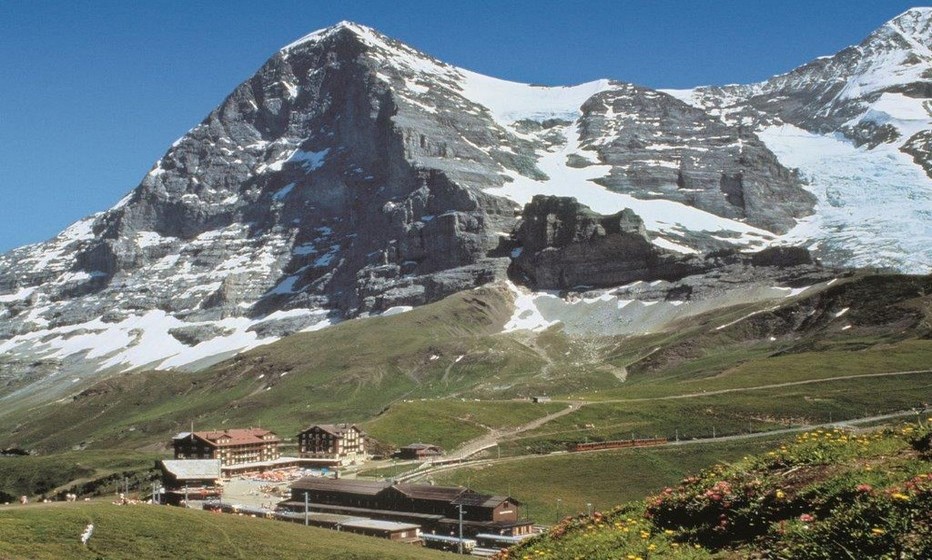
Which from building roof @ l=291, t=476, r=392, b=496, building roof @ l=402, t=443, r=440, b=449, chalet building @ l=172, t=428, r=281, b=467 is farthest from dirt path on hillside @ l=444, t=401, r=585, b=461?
chalet building @ l=172, t=428, r=281, b=467

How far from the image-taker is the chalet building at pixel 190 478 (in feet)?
397

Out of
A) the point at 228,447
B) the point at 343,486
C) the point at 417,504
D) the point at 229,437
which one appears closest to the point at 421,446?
the point at 228,447

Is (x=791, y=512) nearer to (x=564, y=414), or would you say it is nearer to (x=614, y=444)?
(x=614, y=444)

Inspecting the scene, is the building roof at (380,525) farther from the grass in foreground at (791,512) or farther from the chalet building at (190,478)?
the grass in foreground at (791,512)

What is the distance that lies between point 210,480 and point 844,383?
354 ft

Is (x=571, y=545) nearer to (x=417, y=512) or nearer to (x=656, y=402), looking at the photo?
(x=417, y=512)

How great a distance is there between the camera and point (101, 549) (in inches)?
1978

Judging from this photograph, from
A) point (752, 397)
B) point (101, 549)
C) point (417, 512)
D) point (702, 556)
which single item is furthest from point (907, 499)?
point (752, 397)

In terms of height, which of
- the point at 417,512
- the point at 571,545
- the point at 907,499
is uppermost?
the point at 907,499

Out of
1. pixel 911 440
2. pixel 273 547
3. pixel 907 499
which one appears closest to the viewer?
pixel 907 499

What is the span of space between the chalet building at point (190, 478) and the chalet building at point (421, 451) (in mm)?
30047

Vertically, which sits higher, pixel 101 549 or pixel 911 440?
pixel 911 440

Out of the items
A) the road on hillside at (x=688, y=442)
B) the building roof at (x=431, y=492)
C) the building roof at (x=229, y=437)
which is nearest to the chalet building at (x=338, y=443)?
the building roof at (x=229, y=437)

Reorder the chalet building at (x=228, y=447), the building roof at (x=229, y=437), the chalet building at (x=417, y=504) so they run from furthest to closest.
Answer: the building roof at (x=229, y=437)
the chalet building at (x=228, y=447)
the chalet building at (x=417, y=504)
